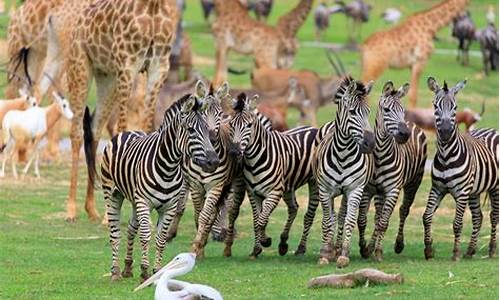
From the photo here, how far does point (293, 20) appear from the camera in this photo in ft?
104

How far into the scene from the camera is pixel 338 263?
13.2m

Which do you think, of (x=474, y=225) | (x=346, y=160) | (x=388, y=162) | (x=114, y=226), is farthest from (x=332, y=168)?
(x=114, y=226)

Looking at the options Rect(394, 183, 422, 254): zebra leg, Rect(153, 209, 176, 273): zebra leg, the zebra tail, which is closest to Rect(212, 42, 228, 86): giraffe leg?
the zebra tail

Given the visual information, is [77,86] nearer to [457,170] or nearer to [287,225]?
[287,225]

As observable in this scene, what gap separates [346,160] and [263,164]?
82 centimetres

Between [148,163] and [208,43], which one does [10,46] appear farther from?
[208,43]

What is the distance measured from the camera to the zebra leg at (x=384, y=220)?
548 inches

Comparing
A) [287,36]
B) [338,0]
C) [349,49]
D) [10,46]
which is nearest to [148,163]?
[10,46]

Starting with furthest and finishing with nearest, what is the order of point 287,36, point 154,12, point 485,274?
point 287,36
point 154,12
point 485,274

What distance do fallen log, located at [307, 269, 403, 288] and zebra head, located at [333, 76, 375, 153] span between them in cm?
156

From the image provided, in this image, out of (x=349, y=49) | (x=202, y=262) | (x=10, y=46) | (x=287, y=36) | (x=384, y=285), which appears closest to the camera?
(x=384, y=285)

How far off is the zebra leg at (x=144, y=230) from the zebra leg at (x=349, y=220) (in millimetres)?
1954

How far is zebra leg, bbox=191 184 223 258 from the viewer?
1359 centimetres

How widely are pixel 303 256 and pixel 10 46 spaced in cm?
836
